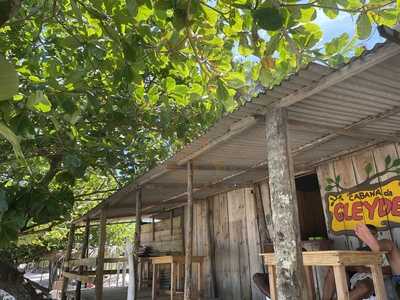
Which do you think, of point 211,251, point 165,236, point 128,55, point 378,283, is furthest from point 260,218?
point 128,55

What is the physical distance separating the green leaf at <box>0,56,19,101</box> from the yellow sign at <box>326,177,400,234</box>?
16.4 feet

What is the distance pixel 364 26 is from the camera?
7.14ft

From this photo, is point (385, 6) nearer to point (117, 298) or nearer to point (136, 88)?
point (136, 88)

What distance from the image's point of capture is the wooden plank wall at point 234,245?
686 centimetres

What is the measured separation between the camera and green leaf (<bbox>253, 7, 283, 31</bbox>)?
5.24 ft

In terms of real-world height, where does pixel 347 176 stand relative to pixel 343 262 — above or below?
above

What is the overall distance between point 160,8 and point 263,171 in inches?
166

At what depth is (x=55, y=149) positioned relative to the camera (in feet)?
12.6

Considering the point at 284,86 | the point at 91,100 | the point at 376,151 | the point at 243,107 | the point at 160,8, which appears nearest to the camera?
the point at 160,8

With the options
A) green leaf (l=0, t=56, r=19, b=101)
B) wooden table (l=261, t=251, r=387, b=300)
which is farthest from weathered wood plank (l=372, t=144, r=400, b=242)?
green leaf (l=0, t=56, r=19, b=101)

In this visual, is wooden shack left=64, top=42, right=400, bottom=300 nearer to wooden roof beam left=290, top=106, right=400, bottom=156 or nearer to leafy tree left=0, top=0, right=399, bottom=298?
wooden roof beam left=290, top=106, right=400, bottom=156

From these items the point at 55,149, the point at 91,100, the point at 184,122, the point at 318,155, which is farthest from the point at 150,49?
the point at 318,155

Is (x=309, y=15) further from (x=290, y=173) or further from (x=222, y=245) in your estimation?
(x=222, y=245)

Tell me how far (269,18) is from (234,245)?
6.40 metres
